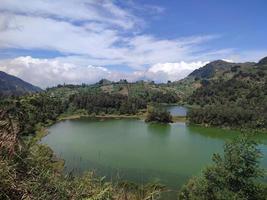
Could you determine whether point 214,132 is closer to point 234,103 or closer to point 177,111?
point 234,103

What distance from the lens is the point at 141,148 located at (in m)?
67.9

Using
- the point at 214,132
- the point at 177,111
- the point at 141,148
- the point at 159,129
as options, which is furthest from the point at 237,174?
the point at 177,111

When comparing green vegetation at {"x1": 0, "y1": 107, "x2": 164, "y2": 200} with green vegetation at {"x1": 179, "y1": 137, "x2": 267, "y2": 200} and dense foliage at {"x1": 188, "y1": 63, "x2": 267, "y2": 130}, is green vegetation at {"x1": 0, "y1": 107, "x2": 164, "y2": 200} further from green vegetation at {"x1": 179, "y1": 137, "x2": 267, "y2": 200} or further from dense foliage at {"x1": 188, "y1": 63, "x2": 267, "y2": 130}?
dense foliage at {"x1": 188, "y1": 63, "x2": 267, "y2": 130}

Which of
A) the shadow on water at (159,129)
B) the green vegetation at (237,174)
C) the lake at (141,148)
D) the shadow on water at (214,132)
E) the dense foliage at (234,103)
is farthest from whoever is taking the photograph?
the dense foliage at (234,103)

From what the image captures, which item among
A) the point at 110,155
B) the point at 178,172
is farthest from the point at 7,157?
the point at 110,155

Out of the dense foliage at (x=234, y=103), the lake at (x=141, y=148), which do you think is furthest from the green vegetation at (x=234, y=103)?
the lake at (x=141, y=148)

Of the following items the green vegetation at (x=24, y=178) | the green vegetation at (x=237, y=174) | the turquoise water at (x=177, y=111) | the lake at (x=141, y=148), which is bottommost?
the lake at (x=141, y=148)

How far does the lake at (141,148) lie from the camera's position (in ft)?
155

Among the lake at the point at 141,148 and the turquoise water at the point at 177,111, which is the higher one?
the turquoise water at the point at 177,111

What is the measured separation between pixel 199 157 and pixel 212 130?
4056 cm

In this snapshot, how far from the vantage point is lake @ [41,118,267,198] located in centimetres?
4716

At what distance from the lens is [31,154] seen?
5.34 meters

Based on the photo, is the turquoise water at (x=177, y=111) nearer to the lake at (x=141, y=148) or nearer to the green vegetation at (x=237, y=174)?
the lake at (x=141, y=148)

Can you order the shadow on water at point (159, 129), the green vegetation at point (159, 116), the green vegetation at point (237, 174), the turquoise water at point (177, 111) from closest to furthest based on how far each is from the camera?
the green vegetation at point (237, 174), the shadow on water at point (159, 129), the green vegetation at point (159, 116), the turquoise water at point (177, 111)
